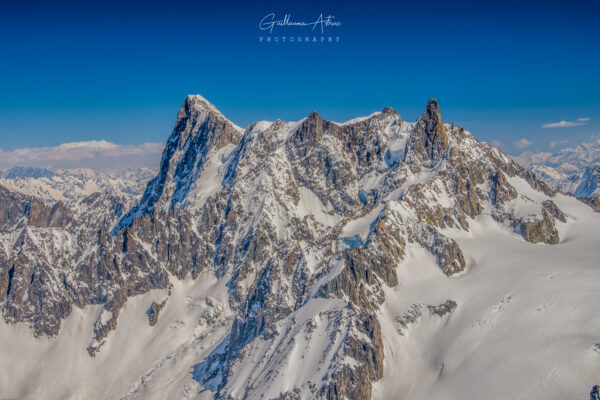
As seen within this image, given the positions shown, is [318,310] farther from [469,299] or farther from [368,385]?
[469,299]

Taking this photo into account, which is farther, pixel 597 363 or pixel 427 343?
pixel 427 343

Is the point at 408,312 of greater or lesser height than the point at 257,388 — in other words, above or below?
above

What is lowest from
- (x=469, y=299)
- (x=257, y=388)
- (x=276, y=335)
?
(x=257, y=388)

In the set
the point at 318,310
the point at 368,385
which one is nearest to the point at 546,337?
the point at 368,385

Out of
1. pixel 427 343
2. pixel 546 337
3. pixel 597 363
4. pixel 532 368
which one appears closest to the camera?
pixel 597 363

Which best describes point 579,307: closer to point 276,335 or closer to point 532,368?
point 532,368

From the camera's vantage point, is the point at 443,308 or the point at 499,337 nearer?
the point at 499,337

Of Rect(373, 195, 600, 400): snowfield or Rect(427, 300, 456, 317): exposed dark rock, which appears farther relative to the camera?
Rect(427, 300, 456, 317): exposed dark rock

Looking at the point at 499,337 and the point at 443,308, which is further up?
the point at 443,308

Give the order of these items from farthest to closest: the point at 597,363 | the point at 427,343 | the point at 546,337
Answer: the point at 427,343 → the point at 546,337 → the point at 597,363

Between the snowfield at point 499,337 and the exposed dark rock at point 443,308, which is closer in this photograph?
the snowfield at point 499,337
